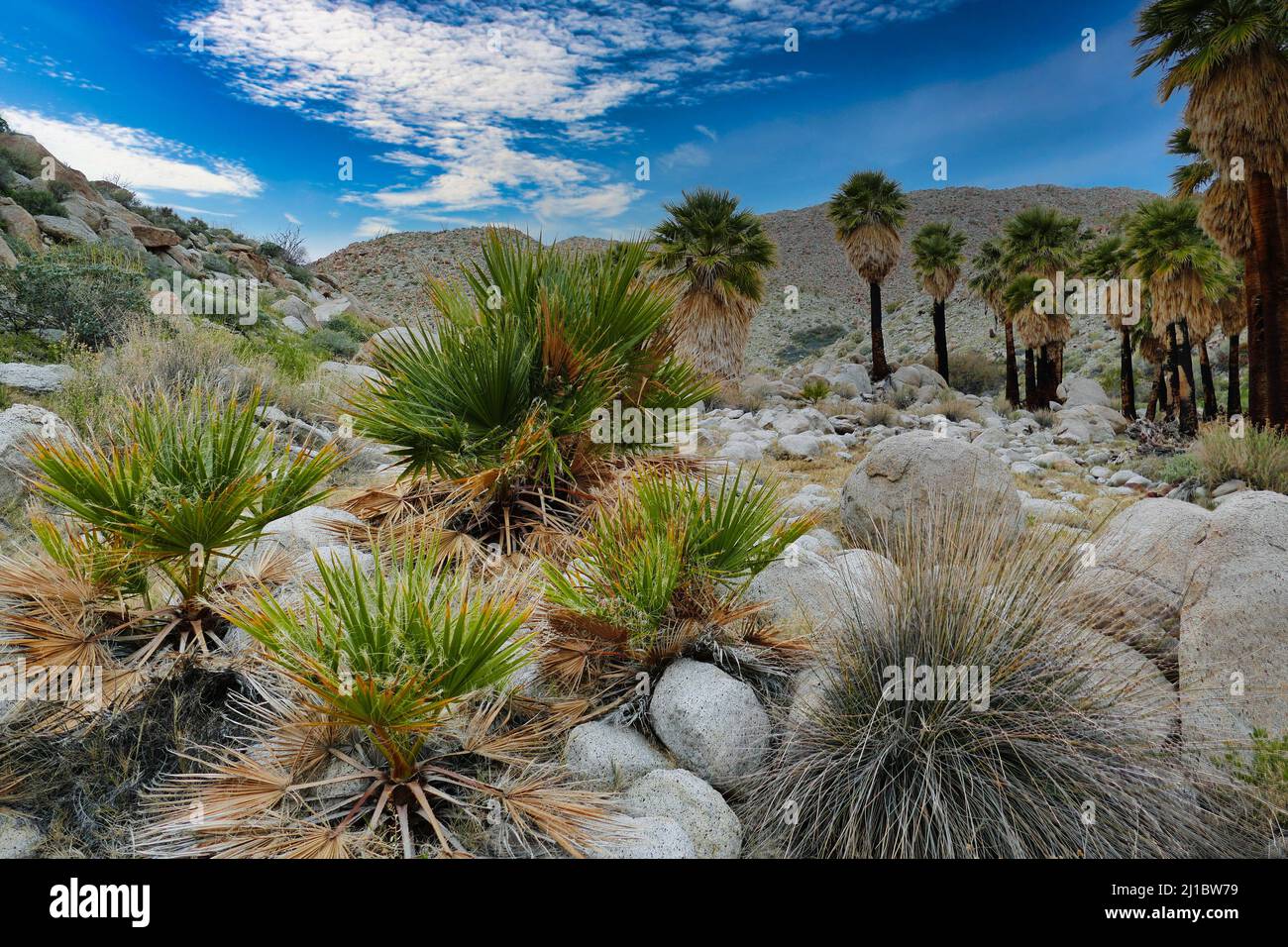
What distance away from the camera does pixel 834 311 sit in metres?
58.6

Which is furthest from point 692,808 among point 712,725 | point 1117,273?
point 1117,273

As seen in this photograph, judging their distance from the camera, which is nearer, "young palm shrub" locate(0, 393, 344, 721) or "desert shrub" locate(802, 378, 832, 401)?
"young palm shrub" locate(0, 393, 344, 721)

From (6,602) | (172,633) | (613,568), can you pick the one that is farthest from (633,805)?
(6,602)

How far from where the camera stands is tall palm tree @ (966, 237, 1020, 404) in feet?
108

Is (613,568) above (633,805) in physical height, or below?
above

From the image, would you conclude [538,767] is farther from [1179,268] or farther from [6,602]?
[1179,268]

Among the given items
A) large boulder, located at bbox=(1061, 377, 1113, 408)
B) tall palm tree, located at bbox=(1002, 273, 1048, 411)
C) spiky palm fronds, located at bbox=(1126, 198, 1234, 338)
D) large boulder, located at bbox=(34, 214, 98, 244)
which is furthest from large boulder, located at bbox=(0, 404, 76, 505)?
large boulder, located at bbox=(1061, 377, 1113, 408)

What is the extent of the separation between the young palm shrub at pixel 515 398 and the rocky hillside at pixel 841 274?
112 feet

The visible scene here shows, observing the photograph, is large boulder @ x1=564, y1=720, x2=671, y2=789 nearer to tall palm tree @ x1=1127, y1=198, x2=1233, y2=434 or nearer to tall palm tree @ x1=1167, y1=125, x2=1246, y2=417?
tall palm tree @ x1=1167, y1=125, x2=1246, y2=417

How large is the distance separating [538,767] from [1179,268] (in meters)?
28.3

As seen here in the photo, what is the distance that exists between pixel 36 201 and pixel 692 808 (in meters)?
23.2

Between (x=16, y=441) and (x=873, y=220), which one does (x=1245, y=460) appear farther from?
(x=873, y=220)

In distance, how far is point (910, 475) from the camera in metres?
7.17

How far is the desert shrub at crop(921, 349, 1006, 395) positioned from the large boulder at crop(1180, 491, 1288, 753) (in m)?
37.0
